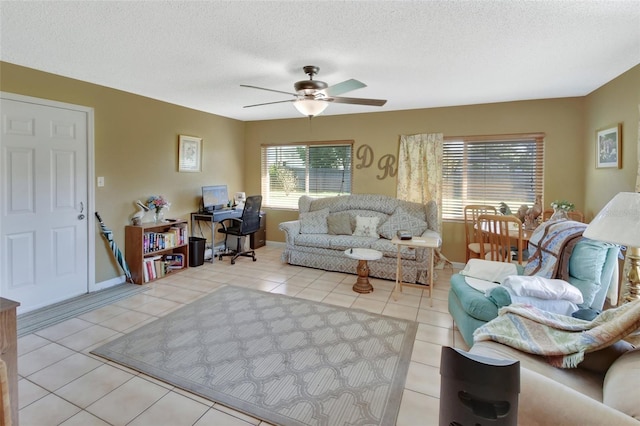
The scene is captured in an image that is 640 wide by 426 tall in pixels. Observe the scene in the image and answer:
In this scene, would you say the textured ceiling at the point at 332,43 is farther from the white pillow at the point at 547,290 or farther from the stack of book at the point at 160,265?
the stack of book at the point at 160,265

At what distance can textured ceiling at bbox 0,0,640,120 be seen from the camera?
6.75 ft

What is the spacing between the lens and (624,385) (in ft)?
3.80

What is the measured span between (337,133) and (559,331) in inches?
177

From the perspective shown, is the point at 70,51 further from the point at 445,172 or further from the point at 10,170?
the point at 445,172

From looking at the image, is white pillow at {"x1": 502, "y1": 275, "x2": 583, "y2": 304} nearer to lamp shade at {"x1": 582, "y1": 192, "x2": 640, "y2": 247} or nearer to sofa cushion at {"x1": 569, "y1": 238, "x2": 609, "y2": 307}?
sofa cushion at {"x1": 569, "y1": 238, "x2": 609, "y2": 307}

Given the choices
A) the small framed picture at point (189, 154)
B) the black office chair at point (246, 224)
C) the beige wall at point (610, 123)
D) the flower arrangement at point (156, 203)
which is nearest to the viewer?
the beige wall at point (610, 123)

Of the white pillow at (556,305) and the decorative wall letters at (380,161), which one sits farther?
the decorative wall letters at (380,161)

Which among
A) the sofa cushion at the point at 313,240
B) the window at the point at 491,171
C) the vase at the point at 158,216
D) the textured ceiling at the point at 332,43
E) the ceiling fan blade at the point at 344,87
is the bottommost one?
the sofa cushion at the point at 313,240

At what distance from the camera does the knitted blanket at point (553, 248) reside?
2338mm

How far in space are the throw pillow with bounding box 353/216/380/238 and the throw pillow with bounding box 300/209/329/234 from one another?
1.70ft

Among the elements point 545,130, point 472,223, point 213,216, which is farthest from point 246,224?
point 545,130

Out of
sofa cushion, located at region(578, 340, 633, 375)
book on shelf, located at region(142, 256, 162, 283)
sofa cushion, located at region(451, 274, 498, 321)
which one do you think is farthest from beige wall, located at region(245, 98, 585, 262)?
sofa cushion, located at region(578, 340, 633, 375)

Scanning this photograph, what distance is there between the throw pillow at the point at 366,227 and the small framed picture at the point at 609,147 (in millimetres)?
2746

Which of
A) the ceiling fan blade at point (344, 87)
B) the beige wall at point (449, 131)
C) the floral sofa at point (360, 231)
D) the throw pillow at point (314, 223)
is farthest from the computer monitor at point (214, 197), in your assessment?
the ceiling fan blade at point (344, 87)
